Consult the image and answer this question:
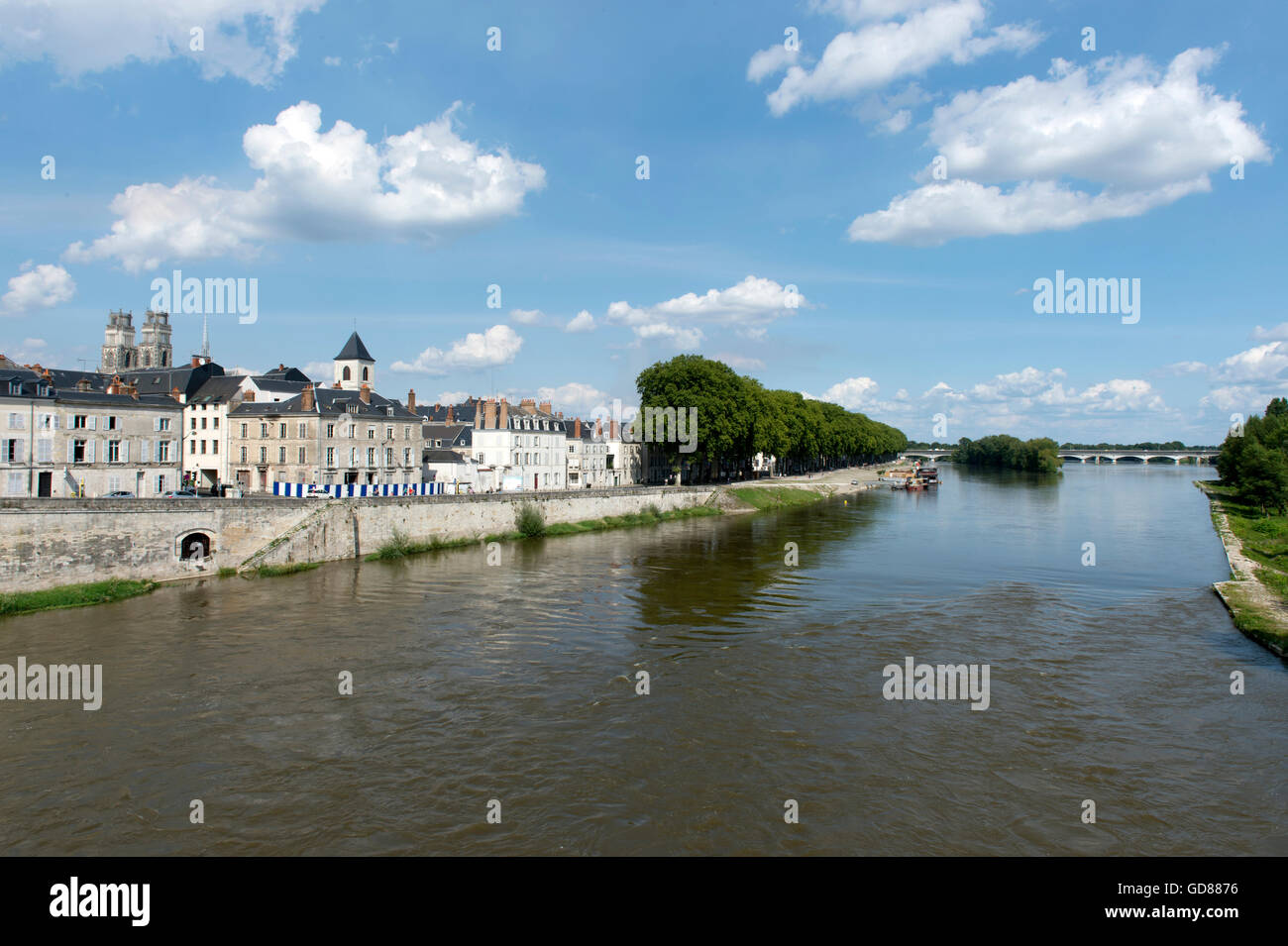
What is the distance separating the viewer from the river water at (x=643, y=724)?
14.2m

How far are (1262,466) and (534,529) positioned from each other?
59018 mm

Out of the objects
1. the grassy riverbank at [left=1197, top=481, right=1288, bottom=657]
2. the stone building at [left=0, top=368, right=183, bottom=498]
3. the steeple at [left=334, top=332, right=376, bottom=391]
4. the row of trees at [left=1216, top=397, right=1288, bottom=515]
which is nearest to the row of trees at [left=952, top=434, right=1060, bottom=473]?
the row of trees at [left=1216, top=397, right=1288, bottom=515]

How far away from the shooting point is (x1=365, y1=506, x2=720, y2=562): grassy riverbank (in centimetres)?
4359

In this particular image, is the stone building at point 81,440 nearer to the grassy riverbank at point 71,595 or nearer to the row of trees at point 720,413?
the grassy riverbank at point 71,595

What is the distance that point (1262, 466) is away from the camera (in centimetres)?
6266

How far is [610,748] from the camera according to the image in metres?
17.7

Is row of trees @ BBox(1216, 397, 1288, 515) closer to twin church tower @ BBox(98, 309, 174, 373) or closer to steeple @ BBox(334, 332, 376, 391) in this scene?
steeple @ BBox(334, 332, 376, 391)

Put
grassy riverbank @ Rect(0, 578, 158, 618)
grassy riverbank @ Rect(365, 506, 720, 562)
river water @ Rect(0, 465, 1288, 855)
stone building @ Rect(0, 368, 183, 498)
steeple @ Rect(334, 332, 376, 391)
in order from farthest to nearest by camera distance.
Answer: steeple @ Rect(334, 332, 376, 391), grassy riverbank @ Rect(365, 506, 720, 562), stone building @ Rect(0, 368, 183, 498), grassy riverbank @ Rect(0, 578, 158, 618), river water @ Rect(0, 465, 1288, 855)

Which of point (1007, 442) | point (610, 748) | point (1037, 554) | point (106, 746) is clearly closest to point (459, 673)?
point (610, 748)

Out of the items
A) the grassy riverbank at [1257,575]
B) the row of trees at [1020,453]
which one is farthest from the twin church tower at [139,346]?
the row of trees at [1020,453]

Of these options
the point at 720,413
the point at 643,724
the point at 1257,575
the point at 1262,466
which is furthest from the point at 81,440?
the point at 1262,466

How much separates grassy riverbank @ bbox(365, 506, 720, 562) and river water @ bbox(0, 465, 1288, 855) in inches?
278
